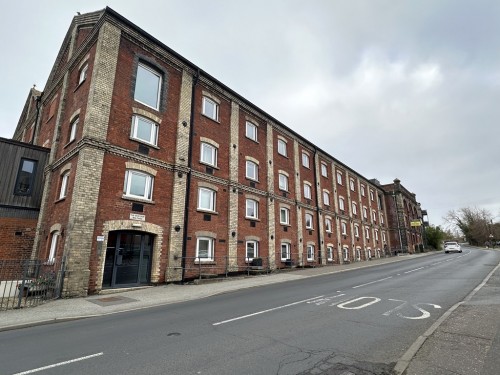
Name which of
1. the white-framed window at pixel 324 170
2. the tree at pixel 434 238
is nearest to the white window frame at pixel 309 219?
the white-framed window at pixel 324 170

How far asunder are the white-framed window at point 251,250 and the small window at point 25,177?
44.2ft

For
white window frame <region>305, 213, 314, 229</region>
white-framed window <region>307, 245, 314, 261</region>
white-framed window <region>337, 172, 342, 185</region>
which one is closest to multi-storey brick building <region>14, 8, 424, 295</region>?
white-framed window <region>307, 245, 314, 261</region>

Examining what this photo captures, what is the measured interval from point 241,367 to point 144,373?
4.80 feet

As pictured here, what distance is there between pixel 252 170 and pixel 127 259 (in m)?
11.2

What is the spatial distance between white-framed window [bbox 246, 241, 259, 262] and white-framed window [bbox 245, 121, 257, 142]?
7.87 meters

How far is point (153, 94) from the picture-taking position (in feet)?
51.9

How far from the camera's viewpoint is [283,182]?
24.8 meters

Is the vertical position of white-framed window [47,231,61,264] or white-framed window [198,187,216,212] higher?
white-framed window [198,187,216,212]

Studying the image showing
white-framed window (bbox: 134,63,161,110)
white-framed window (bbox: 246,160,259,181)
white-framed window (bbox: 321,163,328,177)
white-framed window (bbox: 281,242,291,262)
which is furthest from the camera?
white-framed window (bbox: 321,163,328,177)

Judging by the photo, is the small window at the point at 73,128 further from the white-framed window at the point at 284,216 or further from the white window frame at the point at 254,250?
the white-framed window at the point at 284,216

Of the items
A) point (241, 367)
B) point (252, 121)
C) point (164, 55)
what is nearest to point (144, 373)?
point (241, 367)

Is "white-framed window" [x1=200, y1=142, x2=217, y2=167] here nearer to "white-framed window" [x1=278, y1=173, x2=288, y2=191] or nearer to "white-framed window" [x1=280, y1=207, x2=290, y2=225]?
"white-framed window" [x1=278, y1=173, x2=288, y2=191]

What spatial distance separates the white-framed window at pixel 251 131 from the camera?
21928mm

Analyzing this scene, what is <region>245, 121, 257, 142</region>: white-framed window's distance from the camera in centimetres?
2193
